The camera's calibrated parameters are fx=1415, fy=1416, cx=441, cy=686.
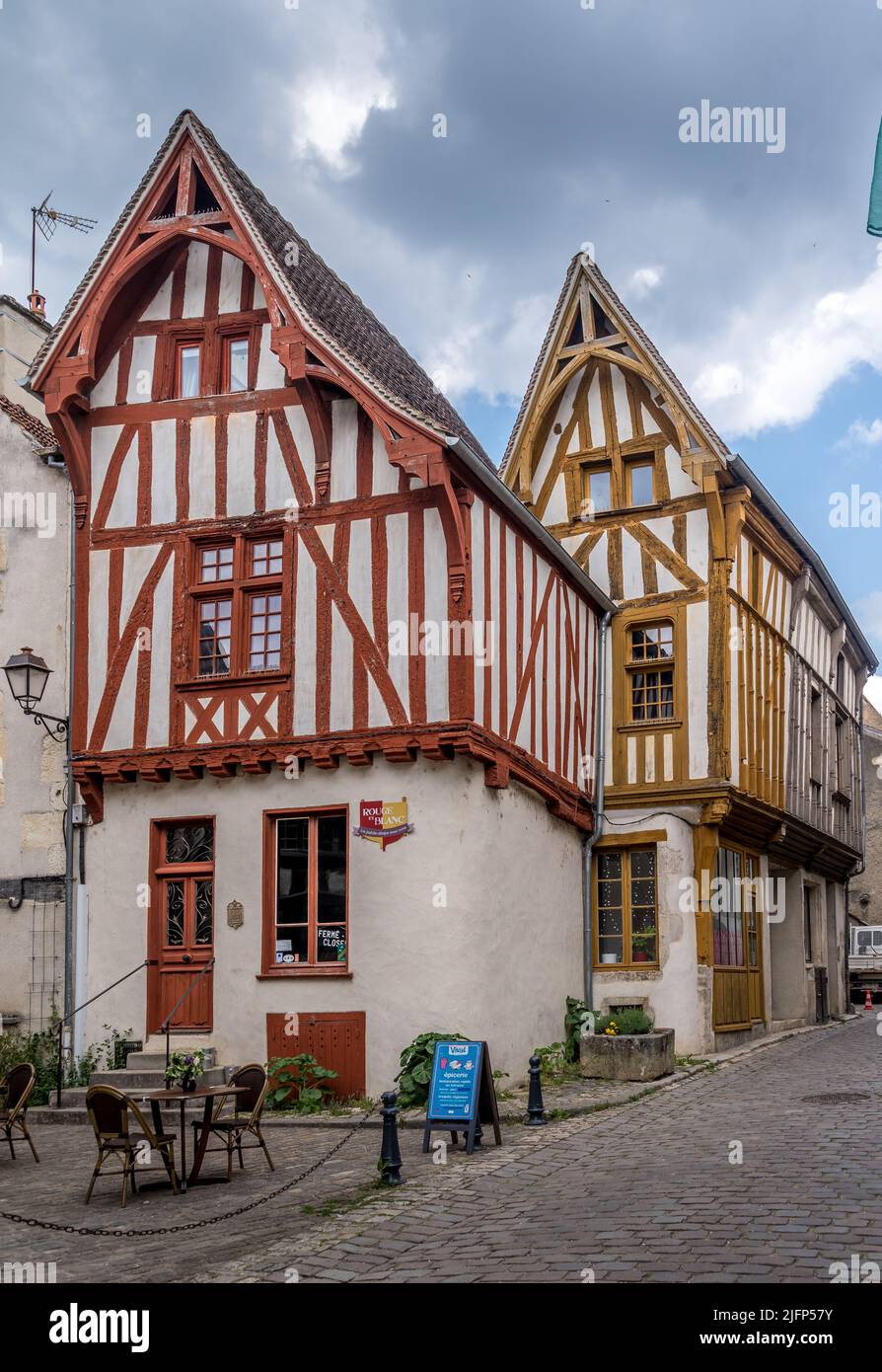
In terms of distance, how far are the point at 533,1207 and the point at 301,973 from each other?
618cm

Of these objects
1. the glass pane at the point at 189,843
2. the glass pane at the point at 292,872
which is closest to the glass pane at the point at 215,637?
the glass pane at the point at 189,843

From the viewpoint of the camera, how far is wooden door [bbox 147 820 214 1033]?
14.8m

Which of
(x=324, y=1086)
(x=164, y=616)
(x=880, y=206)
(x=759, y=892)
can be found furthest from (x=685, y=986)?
(x=880, y=206)

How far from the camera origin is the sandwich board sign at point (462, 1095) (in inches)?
429

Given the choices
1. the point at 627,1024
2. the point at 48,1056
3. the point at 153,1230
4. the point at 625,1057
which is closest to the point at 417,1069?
the point at 625,1057

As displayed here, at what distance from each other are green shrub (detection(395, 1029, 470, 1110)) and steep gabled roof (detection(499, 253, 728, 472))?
872cm

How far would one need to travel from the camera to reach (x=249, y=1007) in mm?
14461

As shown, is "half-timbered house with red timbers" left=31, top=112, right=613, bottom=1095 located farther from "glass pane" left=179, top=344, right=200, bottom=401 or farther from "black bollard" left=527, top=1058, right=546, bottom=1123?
"black bollard" left=527, top=1058, right=546, bottom=1123

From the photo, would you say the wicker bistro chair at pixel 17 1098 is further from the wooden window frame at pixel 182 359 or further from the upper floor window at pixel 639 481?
the upper floor window at pixel 639 481

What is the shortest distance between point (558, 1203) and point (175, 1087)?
149 inches

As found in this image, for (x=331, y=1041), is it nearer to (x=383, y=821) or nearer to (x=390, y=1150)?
(x=383, y=821)

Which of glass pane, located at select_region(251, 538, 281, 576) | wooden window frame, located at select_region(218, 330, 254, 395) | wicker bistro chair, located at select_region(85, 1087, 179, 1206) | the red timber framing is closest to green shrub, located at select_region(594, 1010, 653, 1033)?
the red timber framing
